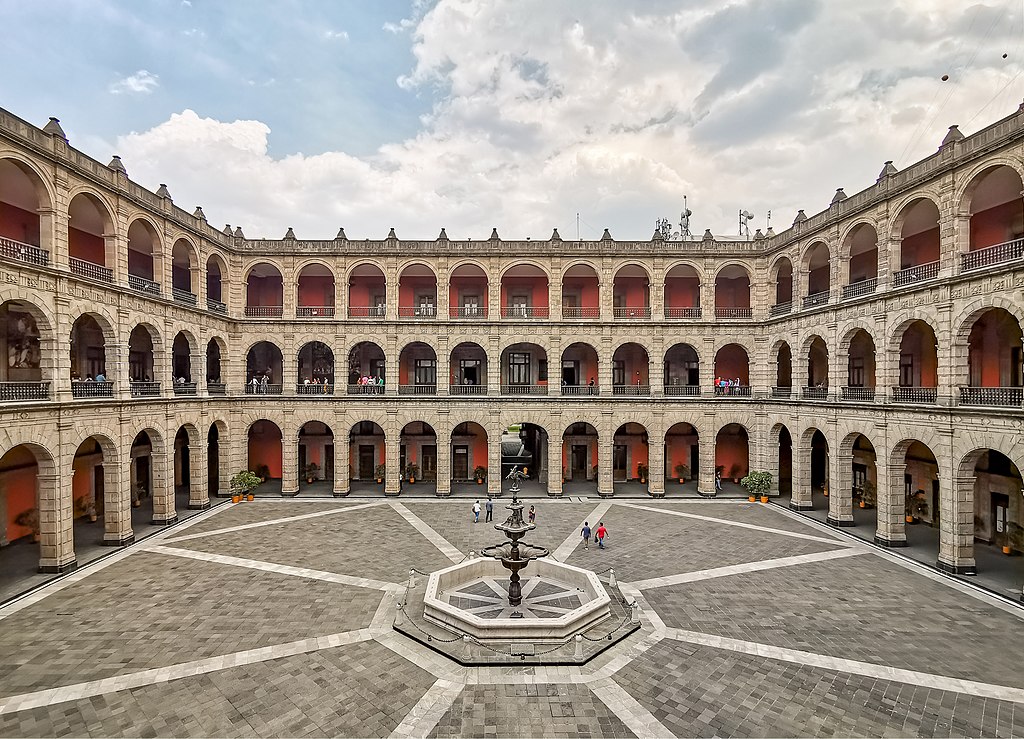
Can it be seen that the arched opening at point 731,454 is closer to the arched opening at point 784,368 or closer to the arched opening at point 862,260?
the arched opening at point 784,368

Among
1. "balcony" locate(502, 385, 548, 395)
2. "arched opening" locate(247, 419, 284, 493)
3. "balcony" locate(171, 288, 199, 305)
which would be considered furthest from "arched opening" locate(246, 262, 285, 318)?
"balcony" locate(502, 385, 548, 395)

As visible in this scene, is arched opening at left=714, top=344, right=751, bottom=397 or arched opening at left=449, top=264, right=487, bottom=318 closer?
arched opening at left=449, top=264, right=487, bottom=318

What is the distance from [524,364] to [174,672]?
25679mm

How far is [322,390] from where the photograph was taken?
105ft

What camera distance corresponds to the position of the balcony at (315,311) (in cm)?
3250

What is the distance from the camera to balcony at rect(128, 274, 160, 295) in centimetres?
2278

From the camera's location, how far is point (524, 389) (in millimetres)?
32719

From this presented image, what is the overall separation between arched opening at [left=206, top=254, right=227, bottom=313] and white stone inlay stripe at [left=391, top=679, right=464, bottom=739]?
26.4 meters

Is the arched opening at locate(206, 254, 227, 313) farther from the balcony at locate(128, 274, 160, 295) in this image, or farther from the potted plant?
the potted plant

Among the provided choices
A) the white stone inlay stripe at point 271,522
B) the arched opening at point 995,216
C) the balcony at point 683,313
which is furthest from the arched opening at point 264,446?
the arched opening at point 995,216

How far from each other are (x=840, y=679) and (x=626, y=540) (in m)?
10.7

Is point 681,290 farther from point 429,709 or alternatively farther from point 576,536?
point 429,709

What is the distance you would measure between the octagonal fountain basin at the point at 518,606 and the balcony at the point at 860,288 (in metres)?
19.3

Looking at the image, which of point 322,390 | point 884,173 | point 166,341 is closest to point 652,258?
point 884,173
